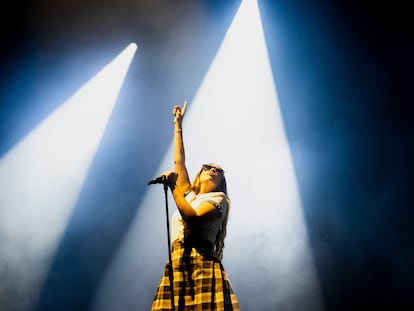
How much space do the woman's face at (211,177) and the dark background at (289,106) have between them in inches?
89.4

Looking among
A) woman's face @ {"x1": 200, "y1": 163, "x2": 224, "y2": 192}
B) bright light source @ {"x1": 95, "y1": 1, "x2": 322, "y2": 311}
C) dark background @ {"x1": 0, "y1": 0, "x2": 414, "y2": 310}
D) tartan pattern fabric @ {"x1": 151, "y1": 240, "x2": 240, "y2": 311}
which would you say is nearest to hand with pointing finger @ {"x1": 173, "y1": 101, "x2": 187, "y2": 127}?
woman's face @ {"x1": 200, "y1": 163, "x2": 224, "y2": 192}

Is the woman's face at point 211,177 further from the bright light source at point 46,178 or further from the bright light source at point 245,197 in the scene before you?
the bright light source at point 46,178

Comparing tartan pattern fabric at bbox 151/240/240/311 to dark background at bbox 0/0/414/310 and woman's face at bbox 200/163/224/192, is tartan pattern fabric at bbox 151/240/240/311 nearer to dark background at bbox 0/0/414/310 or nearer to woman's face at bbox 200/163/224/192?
woman's face at bbox 200/163/224/192

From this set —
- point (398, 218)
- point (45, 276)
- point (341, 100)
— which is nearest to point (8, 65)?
point (45, 276)

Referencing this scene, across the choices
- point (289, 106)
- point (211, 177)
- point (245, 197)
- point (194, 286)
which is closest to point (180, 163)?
point (211, 177)

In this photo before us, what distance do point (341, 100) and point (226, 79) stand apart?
1.24 m

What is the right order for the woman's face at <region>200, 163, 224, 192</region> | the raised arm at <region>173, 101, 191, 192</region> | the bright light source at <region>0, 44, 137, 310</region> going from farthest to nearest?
the bright light source at <region>0, 44, 137, 310</region>, the raised arm at <region>173, 101, 191, 192</region>, the woman's face at <region>200, 163, 224, 192</region>

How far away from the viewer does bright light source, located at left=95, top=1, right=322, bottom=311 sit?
434 centimetres

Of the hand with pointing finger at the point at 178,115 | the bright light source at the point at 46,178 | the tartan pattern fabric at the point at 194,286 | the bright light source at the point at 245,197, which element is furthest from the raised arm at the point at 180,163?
the bright light source at the point at 46,178

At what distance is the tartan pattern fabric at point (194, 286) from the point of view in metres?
2.08

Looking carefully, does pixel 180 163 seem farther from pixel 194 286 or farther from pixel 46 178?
pixel 46 178

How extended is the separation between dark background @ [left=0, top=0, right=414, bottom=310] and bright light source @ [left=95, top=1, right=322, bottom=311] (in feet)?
0.40

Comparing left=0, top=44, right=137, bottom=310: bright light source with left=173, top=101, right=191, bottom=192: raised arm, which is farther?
left=0, top=44, right=137, bottom=310: bright light source

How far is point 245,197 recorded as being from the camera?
465cm
